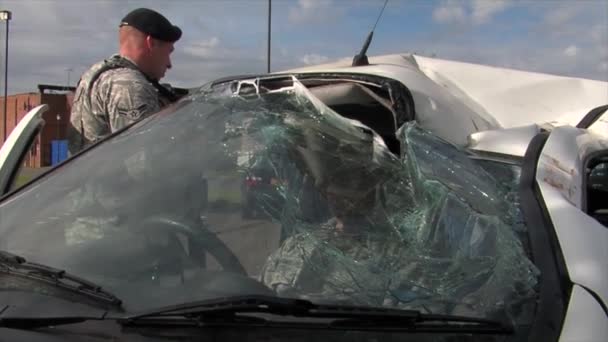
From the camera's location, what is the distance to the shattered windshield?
64.6 inches

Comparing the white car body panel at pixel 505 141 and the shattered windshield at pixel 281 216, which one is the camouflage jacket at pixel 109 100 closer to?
the shattered windshield at pixel 281 216

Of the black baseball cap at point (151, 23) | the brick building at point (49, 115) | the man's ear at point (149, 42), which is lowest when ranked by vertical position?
the brick building at point (49, 115)

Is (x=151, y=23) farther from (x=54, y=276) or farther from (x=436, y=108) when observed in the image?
(x=54, y=276)

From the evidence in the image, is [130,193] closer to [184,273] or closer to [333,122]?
[184,273]

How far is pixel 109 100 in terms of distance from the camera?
3.09m

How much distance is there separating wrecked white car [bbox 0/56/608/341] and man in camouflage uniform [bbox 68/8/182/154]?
575mm

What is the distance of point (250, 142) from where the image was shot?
7.13 feet

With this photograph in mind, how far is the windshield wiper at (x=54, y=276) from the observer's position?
1.56 meters

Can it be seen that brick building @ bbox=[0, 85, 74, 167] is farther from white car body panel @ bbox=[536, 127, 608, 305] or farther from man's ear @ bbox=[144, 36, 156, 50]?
white car body panel @ bbox=[536, 127, 608, 305]

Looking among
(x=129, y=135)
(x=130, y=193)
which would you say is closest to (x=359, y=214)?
(x=130, y=193)

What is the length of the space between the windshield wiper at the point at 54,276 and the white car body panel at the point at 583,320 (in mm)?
1078

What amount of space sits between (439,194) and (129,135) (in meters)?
1.18

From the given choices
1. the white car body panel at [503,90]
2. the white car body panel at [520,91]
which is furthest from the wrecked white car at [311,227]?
the white car body panel at [520,91]

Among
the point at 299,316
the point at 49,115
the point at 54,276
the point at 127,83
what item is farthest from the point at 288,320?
the point at 49,115
